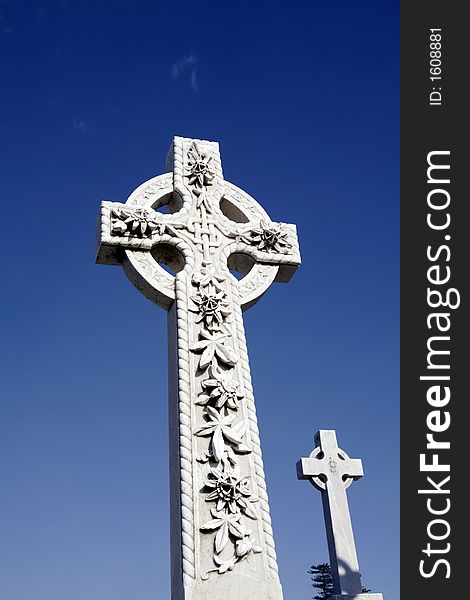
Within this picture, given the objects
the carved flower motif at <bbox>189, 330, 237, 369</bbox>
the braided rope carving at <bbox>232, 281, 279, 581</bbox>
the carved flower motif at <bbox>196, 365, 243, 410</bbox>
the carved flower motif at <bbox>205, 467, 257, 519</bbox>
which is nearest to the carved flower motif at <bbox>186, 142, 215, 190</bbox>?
the braided rope carving at <bbox>232, 281, 279, 581</bbox>

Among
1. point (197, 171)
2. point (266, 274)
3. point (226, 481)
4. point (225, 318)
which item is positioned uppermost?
point (197, 171)

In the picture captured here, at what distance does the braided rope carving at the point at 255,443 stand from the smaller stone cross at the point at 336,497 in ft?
4.08

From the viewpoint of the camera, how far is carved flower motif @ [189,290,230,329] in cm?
653

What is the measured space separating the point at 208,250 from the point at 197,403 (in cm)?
188

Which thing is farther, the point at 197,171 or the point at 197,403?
the point at 197,171

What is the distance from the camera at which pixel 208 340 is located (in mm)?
6383

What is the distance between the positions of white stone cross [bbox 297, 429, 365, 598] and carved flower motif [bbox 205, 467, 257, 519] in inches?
→ 62.9

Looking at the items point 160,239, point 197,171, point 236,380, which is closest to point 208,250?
point 160,239

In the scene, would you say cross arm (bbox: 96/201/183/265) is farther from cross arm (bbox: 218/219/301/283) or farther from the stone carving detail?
cross arm (bbox: 218/219/301/283)

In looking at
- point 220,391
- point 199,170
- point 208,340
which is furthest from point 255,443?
point 199,170

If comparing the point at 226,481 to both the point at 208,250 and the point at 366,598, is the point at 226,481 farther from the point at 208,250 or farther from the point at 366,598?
the point at 208,250

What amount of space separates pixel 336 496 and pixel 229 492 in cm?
202

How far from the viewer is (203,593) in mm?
4953

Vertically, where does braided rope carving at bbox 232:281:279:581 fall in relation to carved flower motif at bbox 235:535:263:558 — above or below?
above
